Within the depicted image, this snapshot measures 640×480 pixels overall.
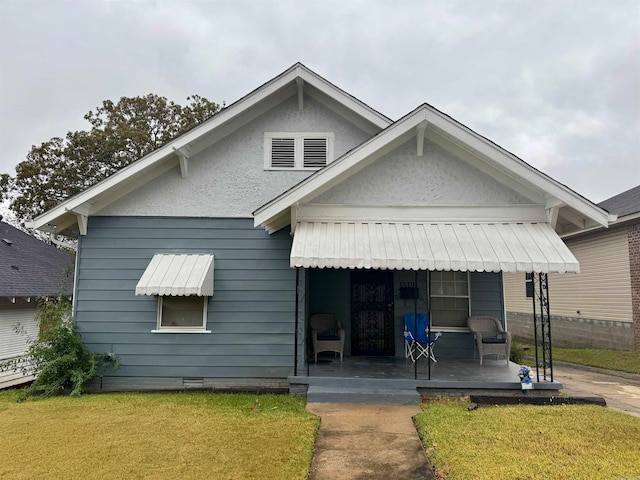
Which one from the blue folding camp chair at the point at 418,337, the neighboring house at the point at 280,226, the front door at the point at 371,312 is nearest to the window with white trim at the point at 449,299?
the neighboring house at the point at 280,226

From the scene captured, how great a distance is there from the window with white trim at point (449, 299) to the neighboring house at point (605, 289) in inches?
190

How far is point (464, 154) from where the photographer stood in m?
7.62

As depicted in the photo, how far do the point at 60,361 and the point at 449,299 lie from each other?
7.94 meters

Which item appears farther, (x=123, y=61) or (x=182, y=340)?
(x=123, y=61)

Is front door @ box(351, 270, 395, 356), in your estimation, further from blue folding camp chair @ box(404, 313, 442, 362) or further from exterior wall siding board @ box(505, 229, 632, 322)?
exterior wall siding board @ box(505, 229, 632, 322)

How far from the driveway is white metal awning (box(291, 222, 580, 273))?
280cm

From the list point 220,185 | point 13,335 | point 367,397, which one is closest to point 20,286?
point 13,335

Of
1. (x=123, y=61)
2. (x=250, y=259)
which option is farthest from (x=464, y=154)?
(x=123, y=61)

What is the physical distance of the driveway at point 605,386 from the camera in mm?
7320

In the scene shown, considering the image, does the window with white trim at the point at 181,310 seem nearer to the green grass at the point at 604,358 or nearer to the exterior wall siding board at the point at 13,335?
the exterior wall siding board at the point at 13,335

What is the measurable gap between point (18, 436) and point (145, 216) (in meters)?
4.29

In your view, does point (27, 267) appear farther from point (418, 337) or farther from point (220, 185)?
A: point (418, 337)

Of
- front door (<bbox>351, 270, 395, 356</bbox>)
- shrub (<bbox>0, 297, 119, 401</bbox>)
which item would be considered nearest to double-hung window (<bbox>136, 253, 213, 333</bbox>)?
shrub (<bbox>0, 297, 119, 401</bbox>)

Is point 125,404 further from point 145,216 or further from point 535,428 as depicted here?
point 535,428
